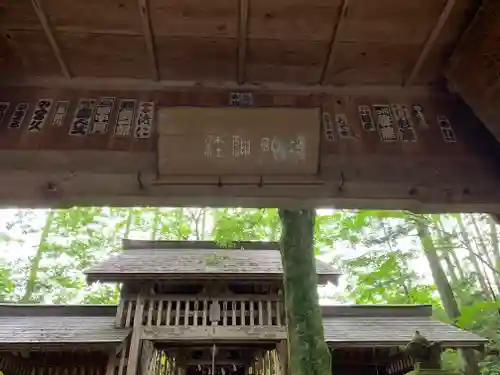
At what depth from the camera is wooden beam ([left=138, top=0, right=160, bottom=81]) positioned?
2.79 metres

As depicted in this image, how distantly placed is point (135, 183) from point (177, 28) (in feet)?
3.69

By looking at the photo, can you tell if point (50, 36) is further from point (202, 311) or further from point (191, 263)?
point (191, 263)

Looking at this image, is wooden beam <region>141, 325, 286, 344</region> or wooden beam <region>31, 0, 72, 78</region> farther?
wooden beam <region>141, 325, 286, 344</region>

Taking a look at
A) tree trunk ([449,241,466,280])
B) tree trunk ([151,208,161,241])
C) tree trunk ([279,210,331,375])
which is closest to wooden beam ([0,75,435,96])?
tree trunk ([279,210,331,375])

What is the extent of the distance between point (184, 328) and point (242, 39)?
793 centimetres

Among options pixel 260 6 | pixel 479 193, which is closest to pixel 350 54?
pixel 260 6

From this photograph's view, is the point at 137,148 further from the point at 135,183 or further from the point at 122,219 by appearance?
the point at 122,219

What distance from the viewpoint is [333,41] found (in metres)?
3.03

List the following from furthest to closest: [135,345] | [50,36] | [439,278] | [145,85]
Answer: [439,278] < [135,345] < [145,85] < [50,36]

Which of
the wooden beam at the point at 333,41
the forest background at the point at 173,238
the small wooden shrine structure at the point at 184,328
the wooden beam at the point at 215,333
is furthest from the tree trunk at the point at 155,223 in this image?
the wooden beam at the point at 333,41

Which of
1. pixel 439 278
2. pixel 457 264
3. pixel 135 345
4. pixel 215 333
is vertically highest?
pixel 457 264

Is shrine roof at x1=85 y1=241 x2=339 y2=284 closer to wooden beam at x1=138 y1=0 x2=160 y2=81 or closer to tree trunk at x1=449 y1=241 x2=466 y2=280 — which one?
wooden beam at x1=138 y1=0 x2=160 y2=81

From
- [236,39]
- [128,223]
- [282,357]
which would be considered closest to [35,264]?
[128,223]

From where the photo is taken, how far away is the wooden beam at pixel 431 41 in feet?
9.23
